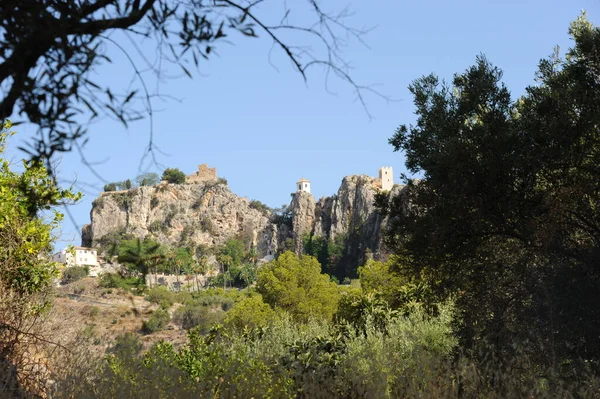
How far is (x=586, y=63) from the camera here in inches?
388

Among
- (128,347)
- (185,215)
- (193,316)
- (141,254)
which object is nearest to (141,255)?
(141,254)

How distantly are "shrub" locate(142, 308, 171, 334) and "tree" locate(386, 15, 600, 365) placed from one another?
175 ft

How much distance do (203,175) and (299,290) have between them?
129 m

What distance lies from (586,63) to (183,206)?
146 m

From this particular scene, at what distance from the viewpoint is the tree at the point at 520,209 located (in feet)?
30.1

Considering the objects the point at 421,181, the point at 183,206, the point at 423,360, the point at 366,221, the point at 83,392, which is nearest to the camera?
the point at 83,392

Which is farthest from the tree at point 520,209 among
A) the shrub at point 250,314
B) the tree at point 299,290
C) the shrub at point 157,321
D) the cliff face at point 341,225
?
the cliff face at point 341,225

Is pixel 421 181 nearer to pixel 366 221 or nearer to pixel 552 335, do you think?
pixel 552 335

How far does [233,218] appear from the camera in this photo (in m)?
154

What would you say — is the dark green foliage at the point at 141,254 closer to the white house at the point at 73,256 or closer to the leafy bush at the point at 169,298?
the white house at the point at 73,256

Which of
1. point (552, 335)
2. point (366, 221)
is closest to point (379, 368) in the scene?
point (552, 335)

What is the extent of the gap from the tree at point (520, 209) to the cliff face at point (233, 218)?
118075 mm

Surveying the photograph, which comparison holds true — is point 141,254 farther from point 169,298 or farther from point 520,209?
point 169,298

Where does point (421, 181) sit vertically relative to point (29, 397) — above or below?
above
